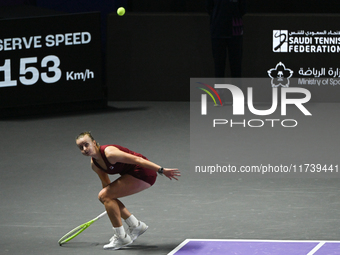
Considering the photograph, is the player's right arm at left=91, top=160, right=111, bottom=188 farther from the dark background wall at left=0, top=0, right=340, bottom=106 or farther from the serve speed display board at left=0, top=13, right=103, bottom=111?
the dark background wall at left=0, top=0, right=340, bottom=106

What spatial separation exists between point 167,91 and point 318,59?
9.23 ft

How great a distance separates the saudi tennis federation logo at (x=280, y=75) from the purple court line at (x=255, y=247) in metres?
6.65

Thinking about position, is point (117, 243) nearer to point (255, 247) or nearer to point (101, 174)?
point (101, 174)

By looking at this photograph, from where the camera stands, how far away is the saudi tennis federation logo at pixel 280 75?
42.7 feet

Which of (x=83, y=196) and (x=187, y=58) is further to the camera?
(x=187, y=58)

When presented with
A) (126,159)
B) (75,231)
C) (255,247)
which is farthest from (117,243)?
(255,247)

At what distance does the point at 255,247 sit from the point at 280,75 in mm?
6940

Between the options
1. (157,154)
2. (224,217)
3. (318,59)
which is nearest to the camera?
(224,217)

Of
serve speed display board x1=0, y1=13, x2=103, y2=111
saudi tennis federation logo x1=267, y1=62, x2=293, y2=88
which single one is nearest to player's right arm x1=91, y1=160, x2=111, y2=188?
serve speed display board x1=0, y1=13, x2=103, y2=111

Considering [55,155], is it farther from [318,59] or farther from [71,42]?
[318,59]

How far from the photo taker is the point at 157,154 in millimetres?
9852

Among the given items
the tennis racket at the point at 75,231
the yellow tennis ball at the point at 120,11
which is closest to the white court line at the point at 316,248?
the tennis racket at the point at 75,231

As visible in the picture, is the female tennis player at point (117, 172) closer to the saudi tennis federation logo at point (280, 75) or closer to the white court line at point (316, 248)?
the white court line at point (316, 248)

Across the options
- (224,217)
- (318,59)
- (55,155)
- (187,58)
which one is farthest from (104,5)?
(224,217)
